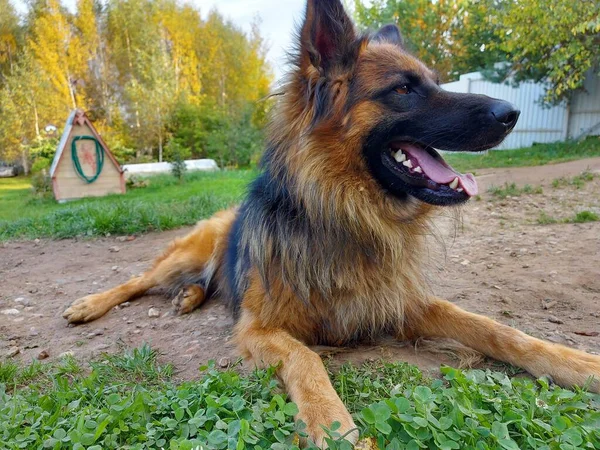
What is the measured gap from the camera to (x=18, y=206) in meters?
11.8

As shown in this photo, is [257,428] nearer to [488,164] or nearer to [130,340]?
[130,340]

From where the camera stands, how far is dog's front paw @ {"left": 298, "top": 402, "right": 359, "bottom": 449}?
1.64m

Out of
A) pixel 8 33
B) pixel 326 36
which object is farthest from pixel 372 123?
pixel 8 33

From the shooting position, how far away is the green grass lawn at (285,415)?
5.13 feet

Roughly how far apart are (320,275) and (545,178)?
26.5 feet

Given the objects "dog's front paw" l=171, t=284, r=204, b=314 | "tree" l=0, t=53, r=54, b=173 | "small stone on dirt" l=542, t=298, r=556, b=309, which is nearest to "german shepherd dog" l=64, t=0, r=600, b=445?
"small stone on dirt" l=542, t=298, r=556, b=309

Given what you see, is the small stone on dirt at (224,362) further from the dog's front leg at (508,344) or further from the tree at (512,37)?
the tree at (512,37)

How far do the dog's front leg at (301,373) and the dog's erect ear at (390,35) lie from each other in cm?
221

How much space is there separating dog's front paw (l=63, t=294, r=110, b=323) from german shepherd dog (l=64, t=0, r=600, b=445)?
1.64m

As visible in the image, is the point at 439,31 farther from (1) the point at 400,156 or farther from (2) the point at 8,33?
(2) the point at 8,33

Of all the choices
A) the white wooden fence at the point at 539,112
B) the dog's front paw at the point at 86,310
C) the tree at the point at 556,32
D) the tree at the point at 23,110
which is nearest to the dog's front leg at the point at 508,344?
the dog's front paw at the point at 86,310

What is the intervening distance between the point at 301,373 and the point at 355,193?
1.10 metres

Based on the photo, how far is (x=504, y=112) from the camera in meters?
2.37

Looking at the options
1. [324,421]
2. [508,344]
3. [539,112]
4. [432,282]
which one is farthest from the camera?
[539,112]
